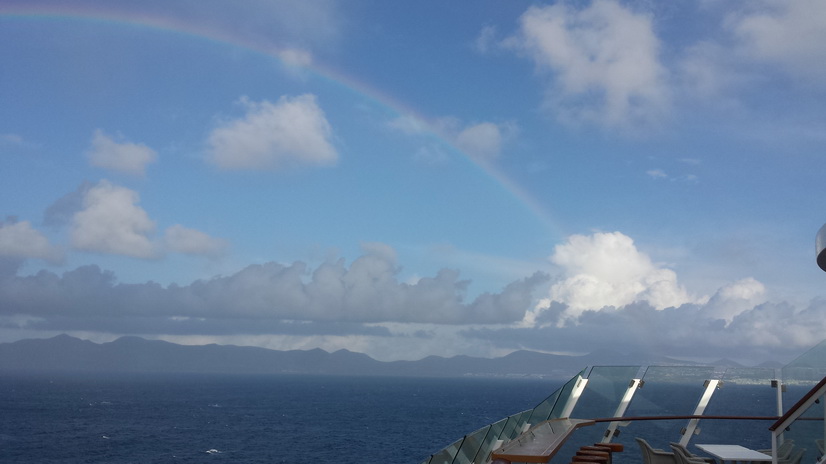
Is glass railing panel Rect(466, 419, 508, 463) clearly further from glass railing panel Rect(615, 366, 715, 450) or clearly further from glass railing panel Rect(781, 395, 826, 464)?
glass railing panel Rect(781, 395, 826, 464)

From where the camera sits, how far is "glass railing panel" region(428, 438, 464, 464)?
8.84 meters

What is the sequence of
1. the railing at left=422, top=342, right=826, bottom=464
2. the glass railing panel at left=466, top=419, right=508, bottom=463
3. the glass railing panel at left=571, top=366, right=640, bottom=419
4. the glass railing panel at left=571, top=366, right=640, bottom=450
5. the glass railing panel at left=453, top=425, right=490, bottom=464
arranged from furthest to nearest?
the glass railing panel at left=571, top=366, right=640, bottom=419
the glass railing panel at left=571, top=366, right=640, bottom=450
the railing at left=422, top=342, right=826, bottom=464
the glass railing panel at left=466, top=419, right=508, bottom=463
the glass railing panel at left=453, top=425, right=490, bottom=464

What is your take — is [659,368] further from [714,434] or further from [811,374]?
[811,374]

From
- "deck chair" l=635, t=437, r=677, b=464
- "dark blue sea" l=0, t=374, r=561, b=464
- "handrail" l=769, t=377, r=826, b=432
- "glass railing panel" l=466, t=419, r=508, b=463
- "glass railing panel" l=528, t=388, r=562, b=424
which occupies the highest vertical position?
"handrail" l=769, t=377, r=826, b=432

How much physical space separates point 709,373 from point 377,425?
330 feet

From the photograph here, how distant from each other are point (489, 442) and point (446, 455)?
1772 millimetres

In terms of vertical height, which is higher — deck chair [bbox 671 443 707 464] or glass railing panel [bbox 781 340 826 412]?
glass railing panel [bbox 781 340 826 412]

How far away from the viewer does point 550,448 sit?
875 centimetres

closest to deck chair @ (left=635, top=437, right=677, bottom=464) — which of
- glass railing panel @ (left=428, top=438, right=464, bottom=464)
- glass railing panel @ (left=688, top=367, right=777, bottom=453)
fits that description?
glass railing panel @ (left=688, top=367, right=777, bottom=453)

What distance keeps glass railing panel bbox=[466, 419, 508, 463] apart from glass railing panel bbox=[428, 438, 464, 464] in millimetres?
913

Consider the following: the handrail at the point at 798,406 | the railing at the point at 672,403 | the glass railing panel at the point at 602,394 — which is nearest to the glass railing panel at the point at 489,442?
the railing at the point at 672,403

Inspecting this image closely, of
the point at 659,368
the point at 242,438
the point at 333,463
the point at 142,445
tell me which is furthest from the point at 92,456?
the point at 659,368

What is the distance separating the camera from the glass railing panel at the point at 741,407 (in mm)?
13789

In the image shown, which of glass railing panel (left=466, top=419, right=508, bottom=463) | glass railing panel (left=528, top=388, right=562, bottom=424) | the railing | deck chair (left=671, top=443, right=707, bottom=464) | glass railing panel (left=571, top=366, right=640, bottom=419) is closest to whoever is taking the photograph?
glass railing panel (left=466, top=419, right=508, bottom=463)
